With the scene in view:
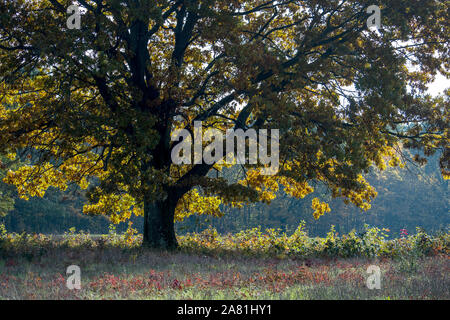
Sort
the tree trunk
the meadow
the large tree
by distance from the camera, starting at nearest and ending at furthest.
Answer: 1. the meadow
2. the large tree
3. the tree trunk

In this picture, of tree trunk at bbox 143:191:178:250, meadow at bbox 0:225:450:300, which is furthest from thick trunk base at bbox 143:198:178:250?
meadow at bbox 0:225:450:300

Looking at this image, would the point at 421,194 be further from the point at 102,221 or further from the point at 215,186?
the point at 215,186

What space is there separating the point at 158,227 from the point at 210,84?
18.5ft

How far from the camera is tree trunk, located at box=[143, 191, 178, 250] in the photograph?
15.9 metres

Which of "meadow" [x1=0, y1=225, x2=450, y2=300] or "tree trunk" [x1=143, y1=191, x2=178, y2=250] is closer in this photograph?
"meadow" [x1=0, y1=225, x2=450, y2=300]

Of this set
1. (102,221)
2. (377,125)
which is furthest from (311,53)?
(102,221)

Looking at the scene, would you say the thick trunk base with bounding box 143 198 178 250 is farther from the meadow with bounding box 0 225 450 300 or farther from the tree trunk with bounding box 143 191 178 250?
the meadow with bounding box 0 225 450 300

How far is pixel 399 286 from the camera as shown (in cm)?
845

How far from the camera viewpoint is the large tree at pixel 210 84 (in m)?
12.5

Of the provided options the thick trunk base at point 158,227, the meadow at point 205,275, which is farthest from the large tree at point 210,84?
the meadow at point 205,275

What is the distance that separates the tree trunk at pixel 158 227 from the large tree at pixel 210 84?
5 centimetres

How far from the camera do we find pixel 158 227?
15969mm

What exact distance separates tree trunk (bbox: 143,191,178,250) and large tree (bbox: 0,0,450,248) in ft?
0.15

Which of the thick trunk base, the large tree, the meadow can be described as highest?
the large tree
